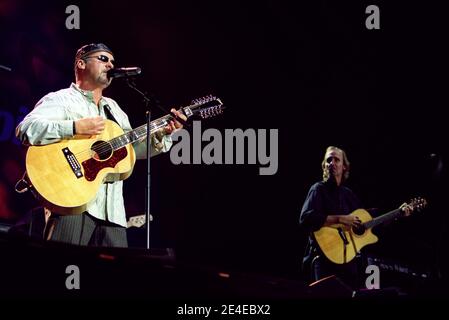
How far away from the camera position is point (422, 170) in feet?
23.6

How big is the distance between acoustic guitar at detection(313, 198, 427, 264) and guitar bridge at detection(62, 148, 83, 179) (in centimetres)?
290

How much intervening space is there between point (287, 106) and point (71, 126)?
3.81 metres

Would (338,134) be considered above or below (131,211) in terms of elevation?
above

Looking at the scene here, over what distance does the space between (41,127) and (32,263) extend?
7.54ft

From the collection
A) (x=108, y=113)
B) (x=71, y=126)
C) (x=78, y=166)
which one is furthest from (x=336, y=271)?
(x=71, y=126)

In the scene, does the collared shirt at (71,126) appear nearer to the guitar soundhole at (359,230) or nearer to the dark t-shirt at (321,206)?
the dark t-shirt at (321,206)

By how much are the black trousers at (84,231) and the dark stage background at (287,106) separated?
2.70 metres

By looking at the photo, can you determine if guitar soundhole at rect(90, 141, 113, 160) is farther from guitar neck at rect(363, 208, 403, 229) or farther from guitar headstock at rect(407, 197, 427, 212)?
guitar headstock at rect(407, 197, 427, 212)

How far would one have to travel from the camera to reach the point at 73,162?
4.02 metres

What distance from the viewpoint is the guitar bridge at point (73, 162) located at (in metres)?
3.97

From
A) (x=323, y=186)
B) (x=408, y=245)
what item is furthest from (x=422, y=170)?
(x=323, y=186)

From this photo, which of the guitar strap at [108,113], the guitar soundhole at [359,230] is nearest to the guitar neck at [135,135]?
the guitar strap at [108,113]
